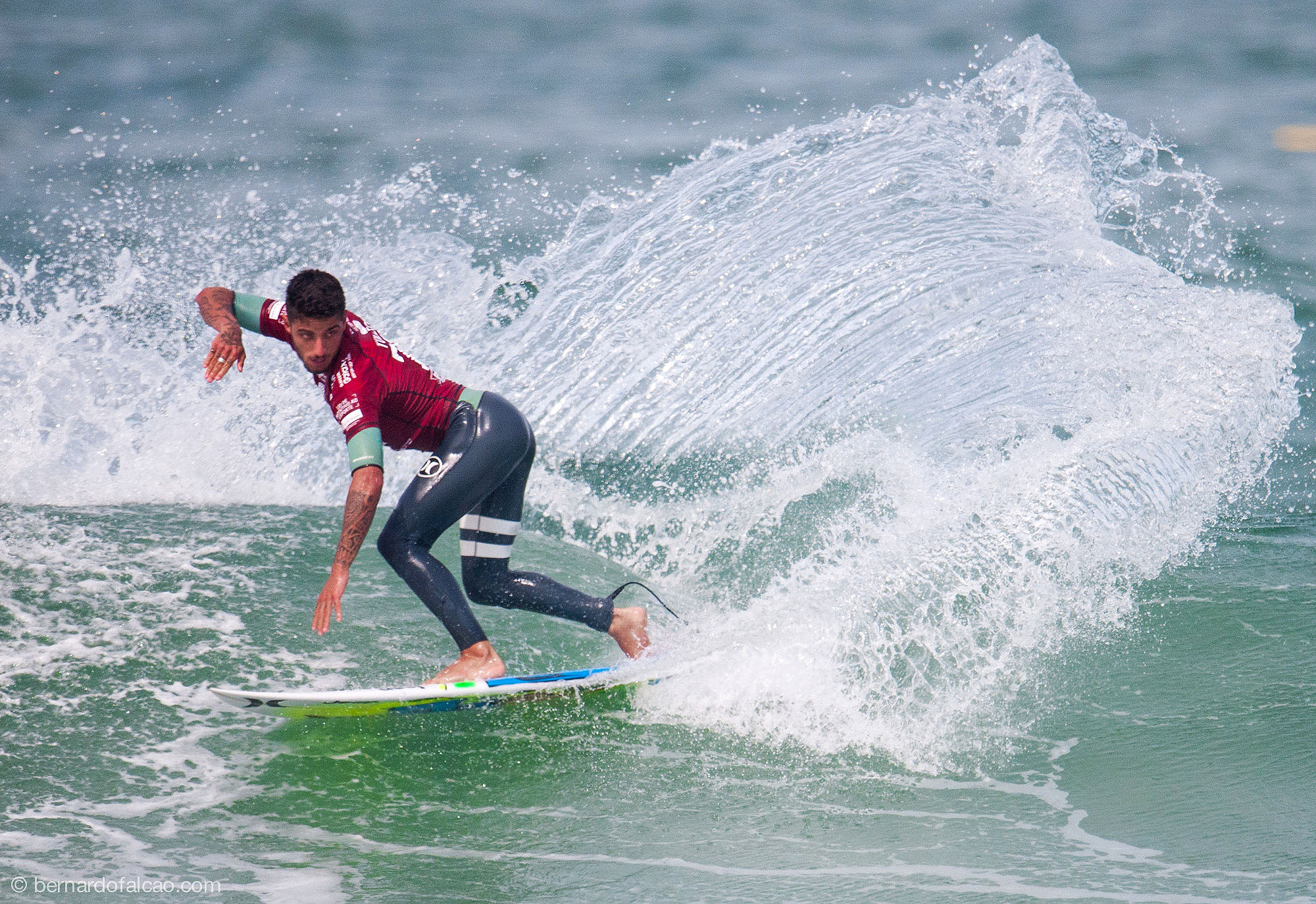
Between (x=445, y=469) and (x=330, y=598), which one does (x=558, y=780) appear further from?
(x=445, y=469)

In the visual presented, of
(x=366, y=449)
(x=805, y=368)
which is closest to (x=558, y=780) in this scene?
(x=366, y=449)

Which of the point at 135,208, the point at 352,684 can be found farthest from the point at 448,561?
the point at 135,208

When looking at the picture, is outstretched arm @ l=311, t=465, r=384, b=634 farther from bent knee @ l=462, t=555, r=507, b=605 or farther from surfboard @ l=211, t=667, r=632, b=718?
bent knee @ l=462, t=555, r=507, b=605

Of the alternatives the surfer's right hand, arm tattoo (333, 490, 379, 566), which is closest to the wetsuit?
the surfer's right hand

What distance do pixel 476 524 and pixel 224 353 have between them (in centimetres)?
107

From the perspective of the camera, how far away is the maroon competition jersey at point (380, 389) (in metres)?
4.04

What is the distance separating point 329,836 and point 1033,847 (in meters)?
2.29

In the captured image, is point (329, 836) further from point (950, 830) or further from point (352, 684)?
point (950, 830)

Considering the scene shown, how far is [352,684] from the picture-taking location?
15.5 ft

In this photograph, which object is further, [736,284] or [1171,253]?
[1171,253]

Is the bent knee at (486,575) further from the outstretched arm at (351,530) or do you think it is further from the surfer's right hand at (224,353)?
the surfer's right hand at (224,353)

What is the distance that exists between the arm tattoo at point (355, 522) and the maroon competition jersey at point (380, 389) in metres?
0.22

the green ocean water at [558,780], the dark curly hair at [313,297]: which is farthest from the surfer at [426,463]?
the green ocean water at [558,780]

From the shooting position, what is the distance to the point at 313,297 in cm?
387
